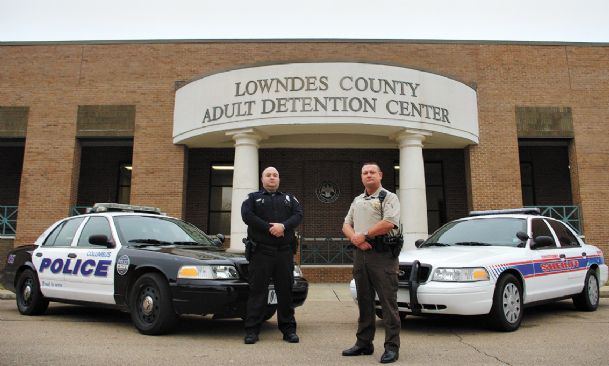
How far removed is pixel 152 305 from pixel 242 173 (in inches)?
298

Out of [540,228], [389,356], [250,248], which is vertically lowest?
[389,356]

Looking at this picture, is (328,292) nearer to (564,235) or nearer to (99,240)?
(564,235)

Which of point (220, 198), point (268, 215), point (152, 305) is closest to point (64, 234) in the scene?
point (152, 305)

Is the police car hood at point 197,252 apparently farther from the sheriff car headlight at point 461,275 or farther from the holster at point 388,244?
the sheriff car headlight at point 461,275

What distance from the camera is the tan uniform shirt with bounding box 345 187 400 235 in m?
4.69

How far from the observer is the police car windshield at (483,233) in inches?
270

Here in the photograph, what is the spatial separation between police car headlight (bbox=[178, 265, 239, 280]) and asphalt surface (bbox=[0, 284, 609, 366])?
709 millimetres

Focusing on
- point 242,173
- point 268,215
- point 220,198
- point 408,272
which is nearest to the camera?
point 268,215

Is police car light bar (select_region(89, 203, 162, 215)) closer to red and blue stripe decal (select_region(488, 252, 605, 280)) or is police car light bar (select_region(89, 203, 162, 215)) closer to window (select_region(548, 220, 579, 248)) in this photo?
red and blue stripe decal (select_region(488, 252, 605, 280))

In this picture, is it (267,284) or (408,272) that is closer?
(267,284)

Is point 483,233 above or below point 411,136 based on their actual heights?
below

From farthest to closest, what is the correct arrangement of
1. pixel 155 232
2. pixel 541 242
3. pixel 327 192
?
pixel 327 192, pixel 155 232, pixel 541 242

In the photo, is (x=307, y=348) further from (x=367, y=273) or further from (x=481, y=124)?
(x=481, y=124)

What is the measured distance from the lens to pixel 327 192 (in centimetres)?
1692
